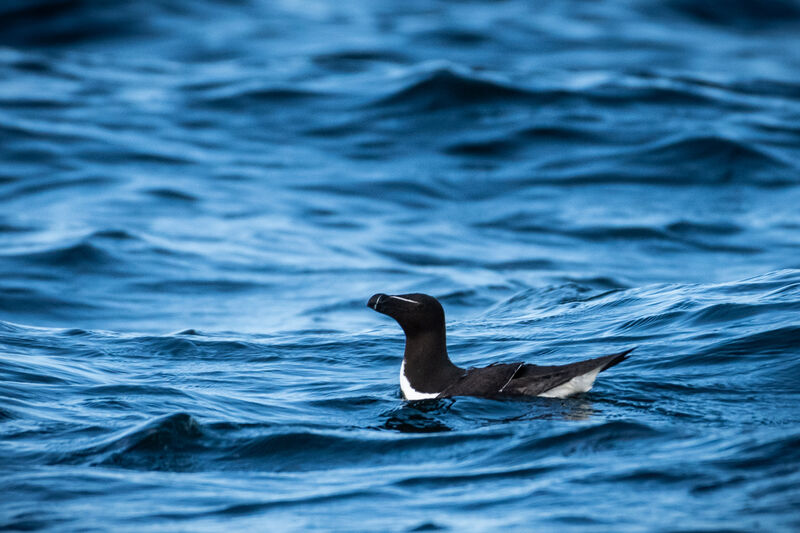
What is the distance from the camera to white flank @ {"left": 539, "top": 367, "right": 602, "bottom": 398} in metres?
7.94

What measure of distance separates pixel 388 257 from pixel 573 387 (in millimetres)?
9057

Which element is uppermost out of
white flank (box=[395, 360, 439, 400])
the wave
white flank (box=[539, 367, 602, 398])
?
the wave

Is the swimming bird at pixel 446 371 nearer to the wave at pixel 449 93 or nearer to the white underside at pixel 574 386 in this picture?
the white underside at pixel 574 386

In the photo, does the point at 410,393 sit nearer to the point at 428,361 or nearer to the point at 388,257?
the point at 428,361

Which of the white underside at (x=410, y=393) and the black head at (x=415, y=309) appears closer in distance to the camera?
the white underside at (x=410, y=393)

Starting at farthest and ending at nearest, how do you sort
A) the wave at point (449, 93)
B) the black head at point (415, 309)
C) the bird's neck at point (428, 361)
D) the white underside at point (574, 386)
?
the wave at point (449, 93) → the black head at point (415, 309) → the bird's neck at point (428, 361) → the white underside at point (574, 386)

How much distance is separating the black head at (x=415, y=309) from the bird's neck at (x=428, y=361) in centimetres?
6

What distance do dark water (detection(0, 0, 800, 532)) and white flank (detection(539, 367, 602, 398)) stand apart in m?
0.08

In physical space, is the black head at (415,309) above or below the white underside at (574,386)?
above

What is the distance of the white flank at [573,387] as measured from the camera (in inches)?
313

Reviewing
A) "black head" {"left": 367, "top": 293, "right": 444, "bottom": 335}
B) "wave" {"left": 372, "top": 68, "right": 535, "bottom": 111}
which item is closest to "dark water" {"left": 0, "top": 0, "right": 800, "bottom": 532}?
"wave" {"left": 372, "top": 68, "right": 535, "bottom": 111}

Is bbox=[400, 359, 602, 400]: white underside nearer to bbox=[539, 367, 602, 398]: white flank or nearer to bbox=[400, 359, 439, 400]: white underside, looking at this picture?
bbox=[539, 367, 602, 398]: white flank

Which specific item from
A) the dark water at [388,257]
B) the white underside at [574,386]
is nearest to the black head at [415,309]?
the dark water at [388,257]

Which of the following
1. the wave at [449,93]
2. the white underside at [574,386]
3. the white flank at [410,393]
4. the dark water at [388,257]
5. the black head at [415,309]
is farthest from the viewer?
the wave at [449,93]
